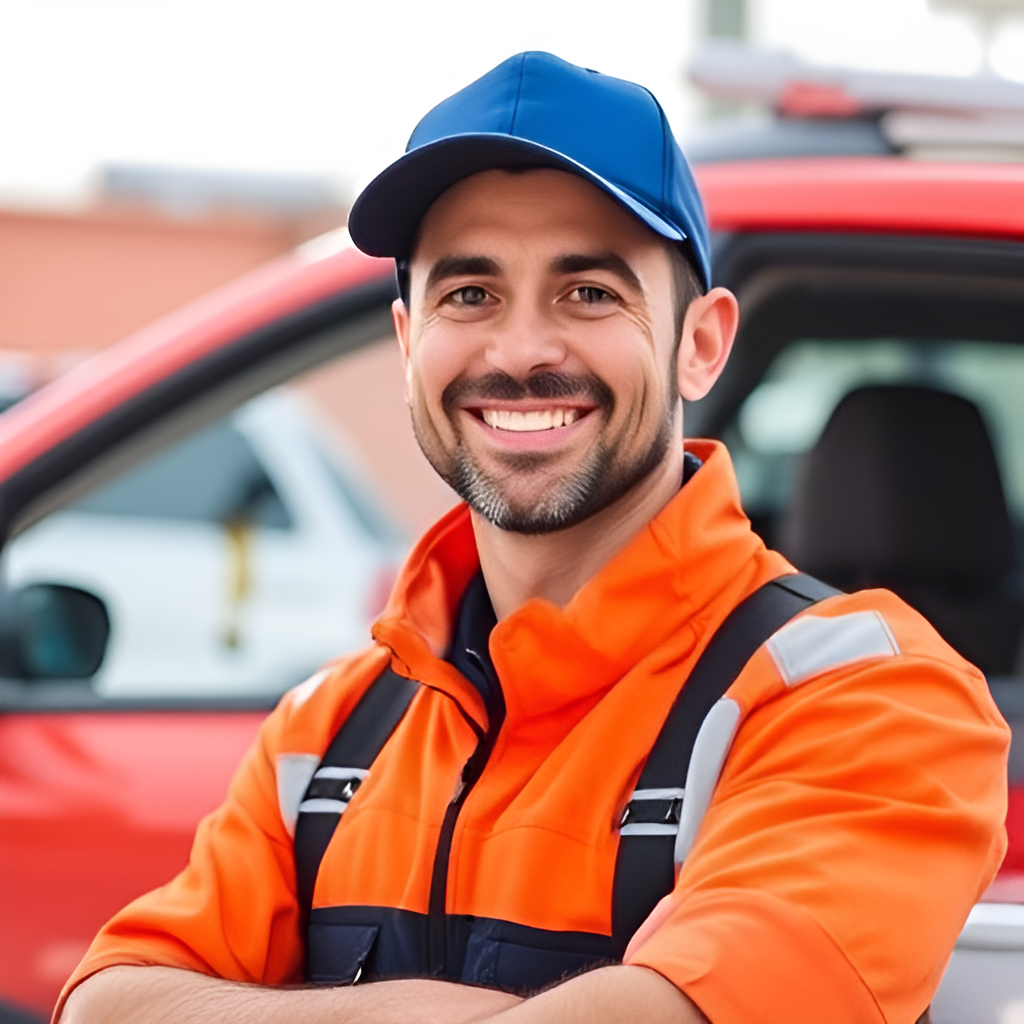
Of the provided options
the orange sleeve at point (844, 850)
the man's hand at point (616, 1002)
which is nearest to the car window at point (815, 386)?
the orange sleeve at point (844, 850)

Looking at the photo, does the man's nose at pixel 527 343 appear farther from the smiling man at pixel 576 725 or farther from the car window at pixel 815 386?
the car window at pixel 815 386

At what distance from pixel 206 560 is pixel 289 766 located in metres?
4.66

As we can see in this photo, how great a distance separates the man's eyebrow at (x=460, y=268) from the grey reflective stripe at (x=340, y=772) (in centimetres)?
55

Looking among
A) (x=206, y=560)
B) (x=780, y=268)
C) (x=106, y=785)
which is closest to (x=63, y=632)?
(x=106, y=785)

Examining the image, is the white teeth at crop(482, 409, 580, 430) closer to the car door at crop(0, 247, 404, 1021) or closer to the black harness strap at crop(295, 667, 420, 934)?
the black harness strap at crop(295, 667, 420, 934)

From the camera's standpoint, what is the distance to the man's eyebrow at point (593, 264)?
1758 mm

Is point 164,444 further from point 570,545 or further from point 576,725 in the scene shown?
point 576,725

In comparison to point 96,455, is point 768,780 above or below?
below

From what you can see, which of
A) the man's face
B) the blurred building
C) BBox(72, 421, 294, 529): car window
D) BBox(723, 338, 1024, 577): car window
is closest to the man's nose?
the man's face

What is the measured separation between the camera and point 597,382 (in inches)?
69.1

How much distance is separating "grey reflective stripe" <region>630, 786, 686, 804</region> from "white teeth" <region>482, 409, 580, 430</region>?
1.41ft

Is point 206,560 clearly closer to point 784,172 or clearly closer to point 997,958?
point 784,172

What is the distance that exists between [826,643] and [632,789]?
0.77 ft

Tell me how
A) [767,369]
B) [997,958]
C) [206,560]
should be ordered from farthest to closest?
[206,560] < [767,369] < [997,958]
